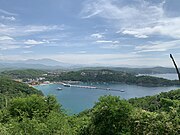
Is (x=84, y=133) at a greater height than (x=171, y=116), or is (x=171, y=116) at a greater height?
(x=171, y=116)

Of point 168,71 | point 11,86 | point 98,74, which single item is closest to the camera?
point 11,86

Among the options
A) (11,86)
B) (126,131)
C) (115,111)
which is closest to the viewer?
(126,131)

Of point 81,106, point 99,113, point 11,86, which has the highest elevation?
point 99,113

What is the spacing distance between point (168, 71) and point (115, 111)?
16561 centimetres

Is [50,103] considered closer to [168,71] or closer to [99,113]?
[99,113]

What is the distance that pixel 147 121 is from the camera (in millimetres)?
5672

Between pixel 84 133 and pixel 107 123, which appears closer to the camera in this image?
pixel 107 123

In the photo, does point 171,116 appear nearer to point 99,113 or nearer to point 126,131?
point 126,131

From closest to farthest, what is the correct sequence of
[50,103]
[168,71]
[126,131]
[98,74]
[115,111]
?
[126,131] → [115,111] → [50,103] → [98,74] → [168,71]

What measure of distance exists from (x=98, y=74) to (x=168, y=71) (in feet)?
247

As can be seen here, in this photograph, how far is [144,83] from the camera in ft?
280

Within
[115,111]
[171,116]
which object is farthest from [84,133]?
[171,116]

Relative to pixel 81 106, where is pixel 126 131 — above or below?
above

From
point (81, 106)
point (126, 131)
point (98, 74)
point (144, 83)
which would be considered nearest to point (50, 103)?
point (126, 131)
